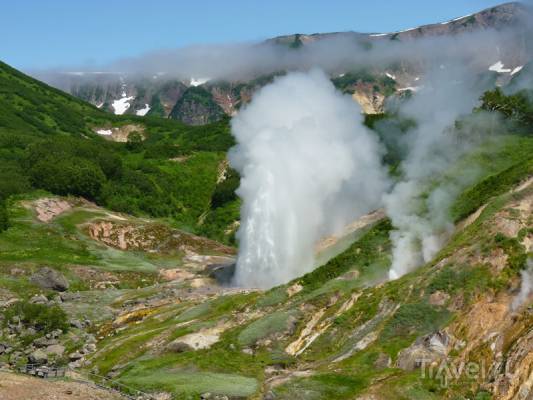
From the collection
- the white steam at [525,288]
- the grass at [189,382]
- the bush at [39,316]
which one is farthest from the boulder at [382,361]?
the bush at [39,316]

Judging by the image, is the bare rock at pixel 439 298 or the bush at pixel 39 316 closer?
the bare rock at pixel 439 298

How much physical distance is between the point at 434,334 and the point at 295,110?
4891 cm

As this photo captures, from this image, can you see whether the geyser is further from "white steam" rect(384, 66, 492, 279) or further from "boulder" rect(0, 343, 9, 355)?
"boulder" rect(0, 343, 9, 355)

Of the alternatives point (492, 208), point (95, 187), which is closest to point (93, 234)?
point (95, 187)

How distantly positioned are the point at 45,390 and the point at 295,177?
39.5m

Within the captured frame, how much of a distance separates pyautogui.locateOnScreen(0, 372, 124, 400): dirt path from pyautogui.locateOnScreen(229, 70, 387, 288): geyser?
28610 mm

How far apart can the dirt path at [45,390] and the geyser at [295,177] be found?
2861 centimetres

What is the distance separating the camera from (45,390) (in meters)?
29.7

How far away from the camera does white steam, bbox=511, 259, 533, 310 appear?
3175cm

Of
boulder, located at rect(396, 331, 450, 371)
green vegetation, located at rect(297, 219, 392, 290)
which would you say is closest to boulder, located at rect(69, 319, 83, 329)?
green vegetation, located at rect(297, 219, 392, 290)

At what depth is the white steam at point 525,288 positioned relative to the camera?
31.7 m

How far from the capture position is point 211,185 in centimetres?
12194

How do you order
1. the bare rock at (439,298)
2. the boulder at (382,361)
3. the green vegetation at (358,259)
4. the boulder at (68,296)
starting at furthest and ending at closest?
the boulder at (68,296), the green vegetation at (358,259), the bare rock at (439,298), the boulder at (382,361)

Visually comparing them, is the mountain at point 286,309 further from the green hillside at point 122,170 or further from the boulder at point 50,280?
the green hillside at point 122,170
